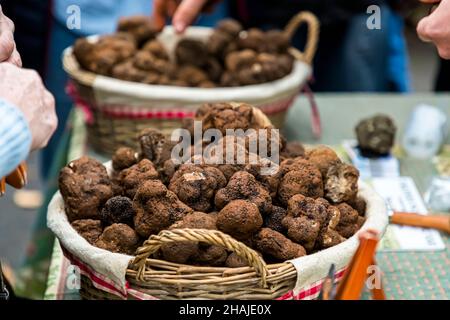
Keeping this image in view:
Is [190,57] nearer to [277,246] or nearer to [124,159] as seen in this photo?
[124,159]

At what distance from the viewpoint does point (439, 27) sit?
1035 mm

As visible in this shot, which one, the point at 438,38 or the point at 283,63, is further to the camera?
the point at 283,63

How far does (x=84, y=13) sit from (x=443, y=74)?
3.95 feet

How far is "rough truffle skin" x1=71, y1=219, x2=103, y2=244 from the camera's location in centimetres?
96

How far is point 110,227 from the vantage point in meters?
0.94

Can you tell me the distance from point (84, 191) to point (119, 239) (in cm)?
11

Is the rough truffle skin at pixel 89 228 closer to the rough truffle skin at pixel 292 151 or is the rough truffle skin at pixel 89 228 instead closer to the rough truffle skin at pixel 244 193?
the rough truffle skin at pixel 244 193

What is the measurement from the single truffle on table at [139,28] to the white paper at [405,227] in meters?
0.68

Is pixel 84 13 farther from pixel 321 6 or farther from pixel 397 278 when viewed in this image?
pixel 397 278

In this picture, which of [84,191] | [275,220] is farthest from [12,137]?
[275,220]

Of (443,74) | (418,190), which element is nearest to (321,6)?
(443,74)

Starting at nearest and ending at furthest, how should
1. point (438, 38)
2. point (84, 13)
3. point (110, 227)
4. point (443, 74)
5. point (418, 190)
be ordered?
point (110, 227), point (438, 38), point (418, 190), point (84, 13), point (443, 74)

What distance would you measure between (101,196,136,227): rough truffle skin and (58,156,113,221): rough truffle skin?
0.11 feet

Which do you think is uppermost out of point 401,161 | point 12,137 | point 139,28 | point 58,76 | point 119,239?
point 12,137
